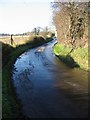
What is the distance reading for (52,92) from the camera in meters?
17.8

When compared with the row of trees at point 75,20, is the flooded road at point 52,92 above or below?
below

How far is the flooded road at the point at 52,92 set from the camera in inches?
547

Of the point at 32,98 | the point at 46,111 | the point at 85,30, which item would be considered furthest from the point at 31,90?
the point at 85,30

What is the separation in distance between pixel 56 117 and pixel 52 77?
9.84m

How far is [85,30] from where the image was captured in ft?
99.3

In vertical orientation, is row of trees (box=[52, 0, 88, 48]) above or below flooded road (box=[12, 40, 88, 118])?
above

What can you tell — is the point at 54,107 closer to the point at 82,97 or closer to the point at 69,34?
the point at 82,97

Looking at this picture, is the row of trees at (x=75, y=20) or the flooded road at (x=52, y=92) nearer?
the flooded road at (x=52, y=92)

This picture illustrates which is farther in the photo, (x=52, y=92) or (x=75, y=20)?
(x=75, y=20)

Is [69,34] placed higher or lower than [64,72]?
higher

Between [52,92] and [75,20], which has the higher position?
[75,20]

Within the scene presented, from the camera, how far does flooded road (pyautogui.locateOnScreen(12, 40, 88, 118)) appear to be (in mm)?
13884

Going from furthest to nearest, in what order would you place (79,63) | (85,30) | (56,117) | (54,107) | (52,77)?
(85,30), (79,63), (52,77), (54,107), (56,117)

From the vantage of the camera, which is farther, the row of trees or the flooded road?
the row of trees
